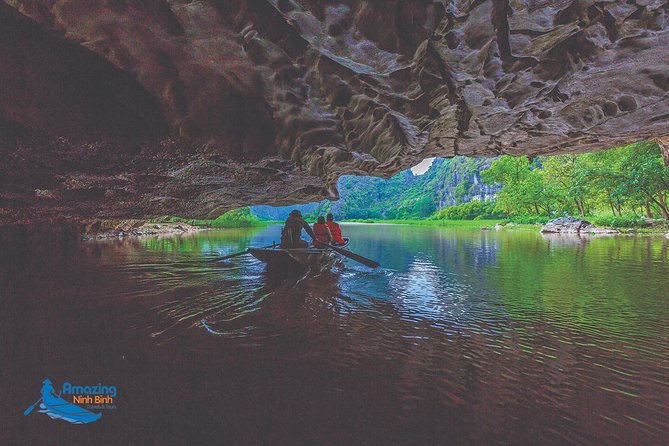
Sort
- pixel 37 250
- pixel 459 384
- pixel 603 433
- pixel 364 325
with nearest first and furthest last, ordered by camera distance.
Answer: pixel 603 433 < pixel 459 384 < pixel 364 325 < pixel 37 250

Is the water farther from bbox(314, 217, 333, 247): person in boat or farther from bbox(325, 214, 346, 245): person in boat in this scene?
bbox(325, 214, 346, 245): person in boat

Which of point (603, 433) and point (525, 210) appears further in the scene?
point (525, 210)

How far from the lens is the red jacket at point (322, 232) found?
14.8 metres

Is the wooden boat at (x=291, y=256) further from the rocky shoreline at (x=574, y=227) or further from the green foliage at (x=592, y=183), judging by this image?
the rocky shoreline at (x=574, y=227)

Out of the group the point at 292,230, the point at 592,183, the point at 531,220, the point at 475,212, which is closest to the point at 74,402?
the point at 292,230

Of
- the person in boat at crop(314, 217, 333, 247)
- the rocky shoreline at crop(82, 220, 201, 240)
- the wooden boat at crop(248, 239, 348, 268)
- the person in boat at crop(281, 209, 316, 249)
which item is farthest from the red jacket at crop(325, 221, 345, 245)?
the rocky shoreline at crop(82, 220, 201, 240)

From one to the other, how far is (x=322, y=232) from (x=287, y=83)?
31.4ft

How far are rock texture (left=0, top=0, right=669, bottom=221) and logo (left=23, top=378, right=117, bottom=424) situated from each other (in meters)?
4.42

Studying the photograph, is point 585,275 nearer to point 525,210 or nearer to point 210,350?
point 210,350

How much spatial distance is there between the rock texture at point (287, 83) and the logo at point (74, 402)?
4.42 meters

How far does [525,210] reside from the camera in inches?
2329

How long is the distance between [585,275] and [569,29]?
372 inches

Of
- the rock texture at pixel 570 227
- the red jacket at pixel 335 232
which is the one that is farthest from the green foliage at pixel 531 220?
the red jacket at pixel 335 232

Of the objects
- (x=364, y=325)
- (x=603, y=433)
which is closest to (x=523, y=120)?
(x=364, y=325)
